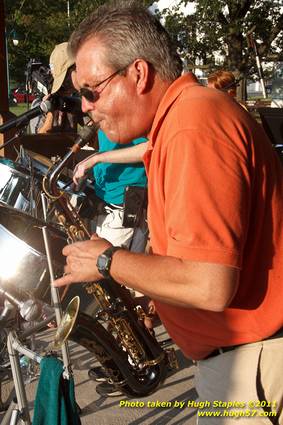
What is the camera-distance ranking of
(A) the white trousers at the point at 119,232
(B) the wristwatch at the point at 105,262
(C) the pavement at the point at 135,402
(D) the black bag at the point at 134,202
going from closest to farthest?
1. (B) the wristwatch at the point at 105,262
2. (C) the pavement at the point at 135,402
3. (D) the black bag at the point at 134,202
4. (A) the white trousers at the point at 119,232

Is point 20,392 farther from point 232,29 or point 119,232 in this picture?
point 232,29

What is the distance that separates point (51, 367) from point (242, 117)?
95 centimetres

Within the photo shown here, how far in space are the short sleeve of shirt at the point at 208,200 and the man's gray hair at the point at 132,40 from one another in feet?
1.05

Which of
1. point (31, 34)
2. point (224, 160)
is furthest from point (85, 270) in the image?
point (31, 34)

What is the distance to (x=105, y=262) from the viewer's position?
1.27 metres

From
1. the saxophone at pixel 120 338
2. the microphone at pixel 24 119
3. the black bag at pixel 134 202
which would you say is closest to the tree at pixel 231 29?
the black bag at pixel 134 202

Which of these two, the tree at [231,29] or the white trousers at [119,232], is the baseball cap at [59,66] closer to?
the white trousers at [119,232]

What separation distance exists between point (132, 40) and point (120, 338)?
1717 mm

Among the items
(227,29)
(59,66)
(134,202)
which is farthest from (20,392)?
(227,29)

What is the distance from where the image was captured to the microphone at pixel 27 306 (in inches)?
64.1

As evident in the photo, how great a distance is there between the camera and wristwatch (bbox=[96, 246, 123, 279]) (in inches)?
49.9

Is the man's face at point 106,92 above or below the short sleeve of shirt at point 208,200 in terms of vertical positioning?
above

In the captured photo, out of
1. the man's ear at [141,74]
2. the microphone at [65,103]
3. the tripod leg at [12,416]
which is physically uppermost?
the man's ear at [141,74]

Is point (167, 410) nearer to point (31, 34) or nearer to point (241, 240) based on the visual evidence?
point (241, 240)
